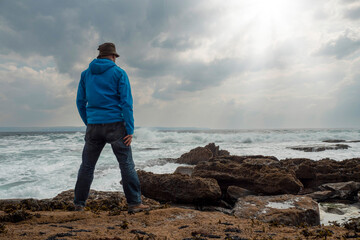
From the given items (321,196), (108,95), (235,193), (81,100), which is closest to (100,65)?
(108,95)

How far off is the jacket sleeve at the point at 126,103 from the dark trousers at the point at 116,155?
9cm

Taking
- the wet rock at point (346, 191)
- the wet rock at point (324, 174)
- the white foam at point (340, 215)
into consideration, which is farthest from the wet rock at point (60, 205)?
the wet rock at point (324, 174)

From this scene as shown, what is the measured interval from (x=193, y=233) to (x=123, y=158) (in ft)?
4.36

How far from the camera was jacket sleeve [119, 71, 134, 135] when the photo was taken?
3133 mm

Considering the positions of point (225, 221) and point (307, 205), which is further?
point (307, 205)

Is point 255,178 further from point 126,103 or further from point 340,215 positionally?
point 126,103

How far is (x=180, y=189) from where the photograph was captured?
14.3 ft

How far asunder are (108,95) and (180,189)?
217 centimetres

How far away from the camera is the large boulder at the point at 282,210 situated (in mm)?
3219

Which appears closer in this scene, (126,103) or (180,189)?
(126,103)

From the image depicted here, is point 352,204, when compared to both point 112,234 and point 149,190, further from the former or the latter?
point 112,234

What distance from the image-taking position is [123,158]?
3.18 m

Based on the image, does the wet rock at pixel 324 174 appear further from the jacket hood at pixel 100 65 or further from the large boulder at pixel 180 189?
the jacket hood at pixel 100 65

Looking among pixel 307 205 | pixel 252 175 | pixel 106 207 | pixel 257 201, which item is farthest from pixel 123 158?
pixel 252 175
